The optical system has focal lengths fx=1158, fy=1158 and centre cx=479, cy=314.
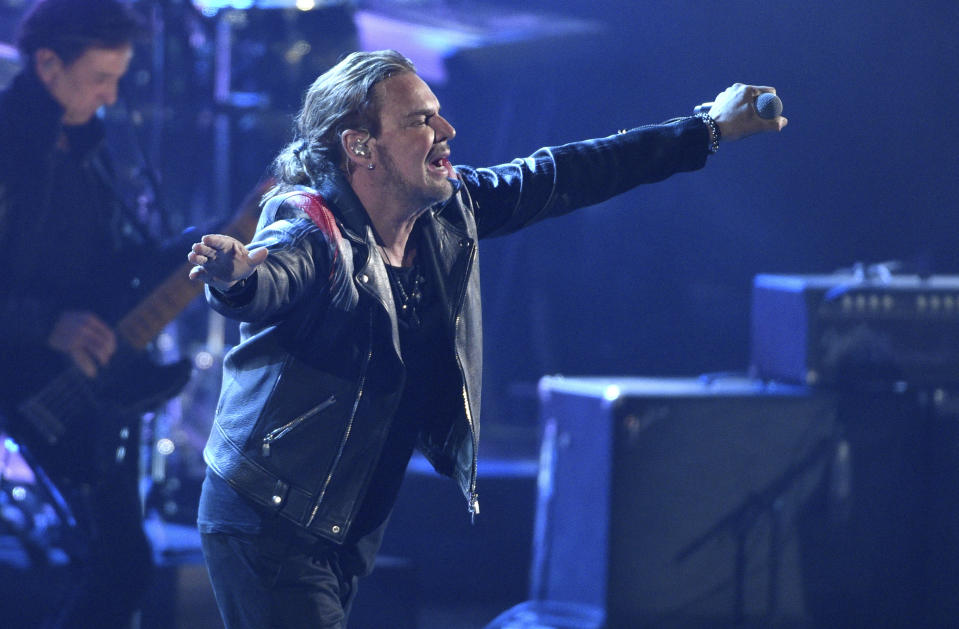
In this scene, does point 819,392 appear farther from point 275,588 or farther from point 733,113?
point 275,588

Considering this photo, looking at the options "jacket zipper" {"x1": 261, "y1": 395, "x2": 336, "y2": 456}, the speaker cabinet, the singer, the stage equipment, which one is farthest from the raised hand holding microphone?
the stage equipment

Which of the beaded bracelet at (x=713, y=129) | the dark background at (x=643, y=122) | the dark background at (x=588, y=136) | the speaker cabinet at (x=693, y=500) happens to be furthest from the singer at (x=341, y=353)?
the dark background at (x=643, y=122)

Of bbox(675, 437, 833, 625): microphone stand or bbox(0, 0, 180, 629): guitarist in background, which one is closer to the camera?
bbox(0, 0, 180, 629): guitarist in background

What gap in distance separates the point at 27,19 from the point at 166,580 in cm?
187


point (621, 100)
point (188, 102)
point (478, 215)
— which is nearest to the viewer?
point (478, 215)

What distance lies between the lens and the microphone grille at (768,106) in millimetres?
2547

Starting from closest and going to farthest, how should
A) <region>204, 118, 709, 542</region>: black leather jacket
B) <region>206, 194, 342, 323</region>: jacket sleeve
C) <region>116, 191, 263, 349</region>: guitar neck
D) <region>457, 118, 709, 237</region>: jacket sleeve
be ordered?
<region>206, 194, 342, 323</region>: jacket sleeve, <region>204, 118, 709, 542</region>: black leather jacket, <region>457, 118, 709, 237</region>: jacket sleeve, <region>116, 191, 263, 349</region>: guitar neck

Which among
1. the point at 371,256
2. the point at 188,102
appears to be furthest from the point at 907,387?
the point at 188,102

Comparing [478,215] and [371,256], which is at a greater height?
[478,215]

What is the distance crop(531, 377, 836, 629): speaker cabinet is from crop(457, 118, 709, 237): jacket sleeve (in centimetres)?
140

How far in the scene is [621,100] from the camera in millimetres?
5680

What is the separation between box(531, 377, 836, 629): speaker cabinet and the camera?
3.88 m

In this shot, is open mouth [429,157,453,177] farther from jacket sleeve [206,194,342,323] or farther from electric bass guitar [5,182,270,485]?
electric bass guitar [5,182,270,485]

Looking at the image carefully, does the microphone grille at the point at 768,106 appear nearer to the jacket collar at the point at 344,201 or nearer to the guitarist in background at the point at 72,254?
the jacket collar at the point at 344,201
